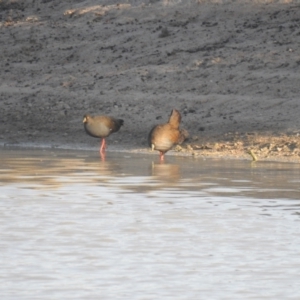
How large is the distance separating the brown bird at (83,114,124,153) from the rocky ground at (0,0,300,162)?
418 millimetres

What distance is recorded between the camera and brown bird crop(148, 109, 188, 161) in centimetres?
1900

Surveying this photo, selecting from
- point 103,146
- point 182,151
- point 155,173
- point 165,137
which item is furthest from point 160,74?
point 155,173

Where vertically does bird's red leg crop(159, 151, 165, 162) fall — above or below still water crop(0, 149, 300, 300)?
above

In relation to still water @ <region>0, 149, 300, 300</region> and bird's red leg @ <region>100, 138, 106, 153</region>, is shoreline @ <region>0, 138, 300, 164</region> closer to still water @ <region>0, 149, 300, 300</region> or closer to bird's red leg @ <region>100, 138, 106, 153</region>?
bird's red leg @ <region>100, 138, 106, 153</region>

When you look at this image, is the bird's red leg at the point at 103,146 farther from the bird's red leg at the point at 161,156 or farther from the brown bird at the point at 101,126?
the bird's red leg at the point at 161,156

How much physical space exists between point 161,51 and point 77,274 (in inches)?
672

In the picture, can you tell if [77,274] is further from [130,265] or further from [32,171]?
[32,171]

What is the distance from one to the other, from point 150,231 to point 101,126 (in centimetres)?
948

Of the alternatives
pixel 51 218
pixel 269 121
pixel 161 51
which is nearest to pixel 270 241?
pixel 51 218

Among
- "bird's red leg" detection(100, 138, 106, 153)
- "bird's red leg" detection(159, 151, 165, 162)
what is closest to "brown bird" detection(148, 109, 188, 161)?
→ "bird's red leg" detection(159, 151, 165, 162)

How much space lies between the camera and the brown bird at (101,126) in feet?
68.6

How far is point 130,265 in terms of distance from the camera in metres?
9.84

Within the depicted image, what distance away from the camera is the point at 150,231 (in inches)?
454

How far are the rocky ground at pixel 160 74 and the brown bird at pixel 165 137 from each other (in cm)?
54
